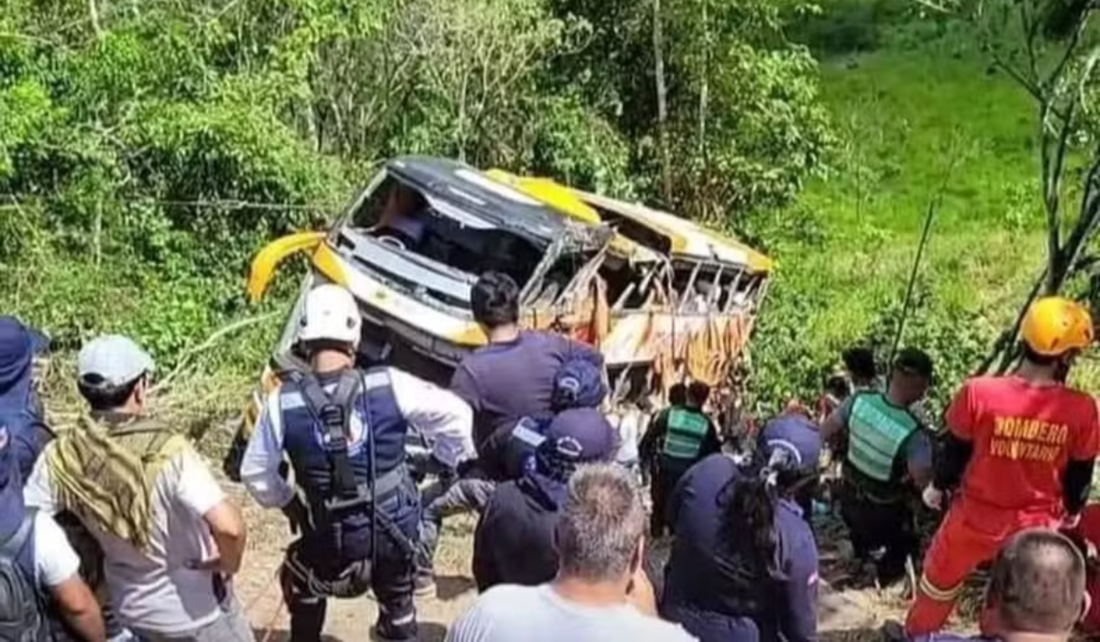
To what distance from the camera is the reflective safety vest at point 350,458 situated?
522 centimetres

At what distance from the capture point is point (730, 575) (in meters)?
4.78

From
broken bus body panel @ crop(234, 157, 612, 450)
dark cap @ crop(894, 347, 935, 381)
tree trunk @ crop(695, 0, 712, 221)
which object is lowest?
tree trunk @ crop(695, 0, 712, 221)

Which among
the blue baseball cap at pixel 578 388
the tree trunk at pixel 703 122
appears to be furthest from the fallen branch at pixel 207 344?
the blue baseball cap at pixel 578 388

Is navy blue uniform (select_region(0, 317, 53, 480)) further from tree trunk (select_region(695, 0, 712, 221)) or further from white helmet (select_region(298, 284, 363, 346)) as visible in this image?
tree trunk (select_region(695, 0, 712, 221))

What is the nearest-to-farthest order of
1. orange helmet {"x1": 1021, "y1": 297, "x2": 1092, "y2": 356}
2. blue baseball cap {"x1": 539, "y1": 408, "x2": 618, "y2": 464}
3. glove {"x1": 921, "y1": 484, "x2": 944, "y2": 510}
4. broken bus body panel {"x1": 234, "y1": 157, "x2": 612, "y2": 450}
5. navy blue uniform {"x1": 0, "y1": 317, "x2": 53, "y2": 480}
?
blue baseball cap {"x1": 539, "y1": 408, "x2": 618, "y2": 464} < navy blue uniform {"x1": 0, "y1": 317, "x2": 53, "y2": 480} < orange helmet {"x1": 1021, "y1": 297, "x2": 1092, "y2": 356} < glove {"x1": 921, "y1": 484, "x2": 944, "y2": 510} < broken bus body panel {"x1": 234, "y1": 157, "x2": 612, "y2": 450}

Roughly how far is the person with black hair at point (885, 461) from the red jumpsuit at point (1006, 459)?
1.10 m

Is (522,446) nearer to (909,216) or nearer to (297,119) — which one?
(297,119)

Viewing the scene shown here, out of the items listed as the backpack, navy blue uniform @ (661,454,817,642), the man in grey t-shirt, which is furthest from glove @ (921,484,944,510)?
the backpack

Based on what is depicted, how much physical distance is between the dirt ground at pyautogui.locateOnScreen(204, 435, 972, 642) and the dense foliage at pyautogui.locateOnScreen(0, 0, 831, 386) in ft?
17.9

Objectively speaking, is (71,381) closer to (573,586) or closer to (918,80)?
(573,586)

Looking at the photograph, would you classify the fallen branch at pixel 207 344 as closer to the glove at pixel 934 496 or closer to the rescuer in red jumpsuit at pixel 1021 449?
the glove at pixel 934 496

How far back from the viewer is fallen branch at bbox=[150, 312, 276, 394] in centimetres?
1321

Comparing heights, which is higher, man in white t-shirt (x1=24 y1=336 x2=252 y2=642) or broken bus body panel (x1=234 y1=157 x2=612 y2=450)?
man in white t-shirt (x1=24 y1=336 x2=252 y2=642)

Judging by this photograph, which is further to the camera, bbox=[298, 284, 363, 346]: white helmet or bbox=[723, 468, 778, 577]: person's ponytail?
bbox=[298, 284, 363, 346]: white helmet
